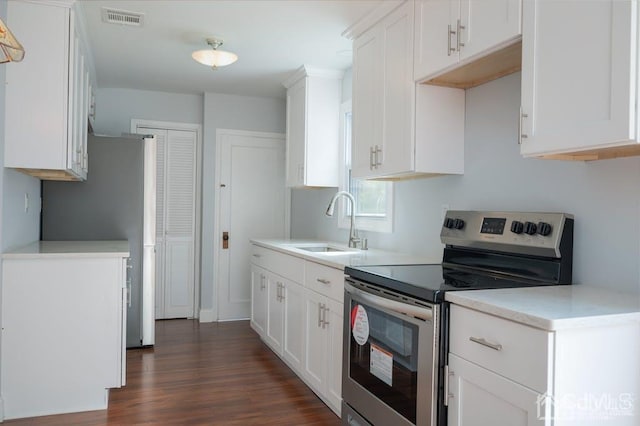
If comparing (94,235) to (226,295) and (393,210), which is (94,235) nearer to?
(226,295)

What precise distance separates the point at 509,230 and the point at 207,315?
3.75 meters

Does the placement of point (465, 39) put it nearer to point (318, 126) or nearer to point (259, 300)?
point (318, 126)

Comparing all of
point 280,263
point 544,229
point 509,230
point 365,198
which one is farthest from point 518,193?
point 280,263

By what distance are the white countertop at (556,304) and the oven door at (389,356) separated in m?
0.20

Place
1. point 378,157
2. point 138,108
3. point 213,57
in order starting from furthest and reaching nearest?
point 138,108, point 213,57, point 378,157

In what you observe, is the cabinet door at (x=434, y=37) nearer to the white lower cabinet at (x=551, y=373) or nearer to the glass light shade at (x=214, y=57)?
the white lower cabinet at (x=551, y=373)

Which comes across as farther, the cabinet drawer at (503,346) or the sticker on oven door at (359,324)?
the sticker on oven door at (359,324)

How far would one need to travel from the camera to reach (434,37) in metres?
2.29

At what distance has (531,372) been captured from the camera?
1327mm

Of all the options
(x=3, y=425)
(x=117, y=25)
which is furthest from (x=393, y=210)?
(x=3, y=425)

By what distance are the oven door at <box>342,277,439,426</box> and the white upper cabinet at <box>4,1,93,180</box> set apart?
1.90 metres

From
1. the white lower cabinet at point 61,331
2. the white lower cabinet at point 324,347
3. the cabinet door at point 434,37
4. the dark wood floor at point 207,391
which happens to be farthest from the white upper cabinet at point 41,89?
the cabinet door at point 434,37

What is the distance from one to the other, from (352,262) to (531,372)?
1336 millimetres

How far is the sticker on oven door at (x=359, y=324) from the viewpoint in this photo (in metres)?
2.18
